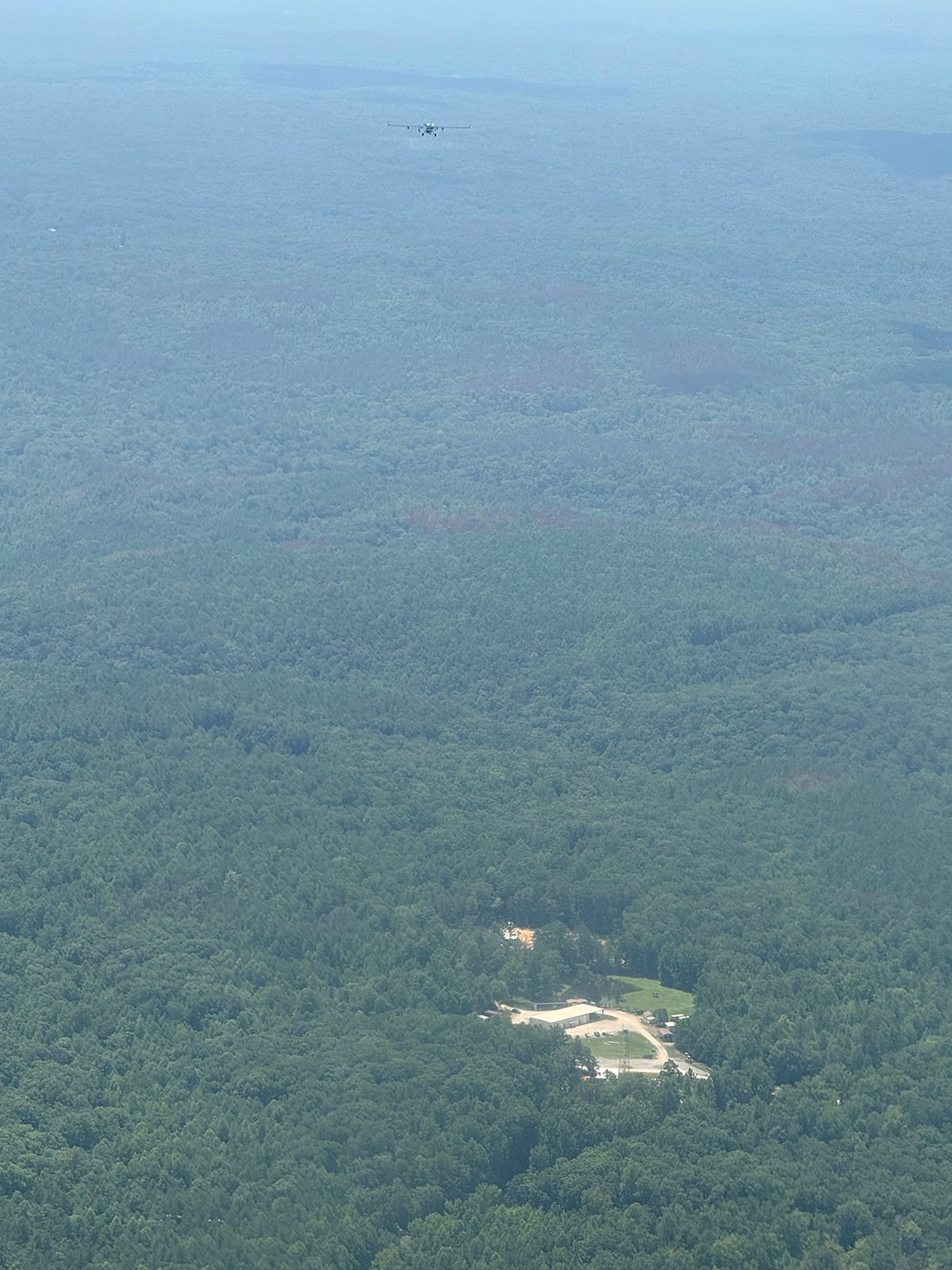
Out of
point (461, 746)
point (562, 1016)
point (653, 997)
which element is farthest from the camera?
point (461, 746)

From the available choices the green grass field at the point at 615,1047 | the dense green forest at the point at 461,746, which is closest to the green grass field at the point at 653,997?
the dense green forest at the point at 461,746

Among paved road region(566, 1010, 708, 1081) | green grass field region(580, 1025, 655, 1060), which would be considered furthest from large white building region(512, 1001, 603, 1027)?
green grass field region(580, 1025, 655, 1060)

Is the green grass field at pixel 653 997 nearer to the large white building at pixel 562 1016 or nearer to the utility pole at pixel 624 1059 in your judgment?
the large white building at pixel 562 1016

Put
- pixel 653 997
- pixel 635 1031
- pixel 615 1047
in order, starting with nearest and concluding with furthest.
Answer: pixel 615 1047 < pixel 635 1031 < pixel 653 997

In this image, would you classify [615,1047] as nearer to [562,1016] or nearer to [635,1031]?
[635,1031]

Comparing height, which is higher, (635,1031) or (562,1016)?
(562,1016)

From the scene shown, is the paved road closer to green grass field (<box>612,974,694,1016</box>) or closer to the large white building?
the large white building

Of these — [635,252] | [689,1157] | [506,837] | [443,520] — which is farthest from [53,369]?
[689,1157]

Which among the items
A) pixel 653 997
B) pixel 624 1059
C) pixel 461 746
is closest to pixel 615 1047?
pixel 624 1059
